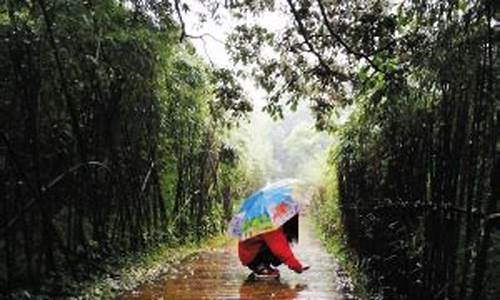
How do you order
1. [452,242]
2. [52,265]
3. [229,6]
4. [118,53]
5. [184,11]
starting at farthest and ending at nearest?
[229,6], [184,11], [118,53], [52,265], [452,242]

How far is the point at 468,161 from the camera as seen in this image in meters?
4.24

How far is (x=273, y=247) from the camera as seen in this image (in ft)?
30.8

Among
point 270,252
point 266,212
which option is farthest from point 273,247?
point 266,212

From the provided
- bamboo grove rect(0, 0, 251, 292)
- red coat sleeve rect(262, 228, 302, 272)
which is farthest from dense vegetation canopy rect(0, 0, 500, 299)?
red coat sleeve rect(262, 228, 302, 272)

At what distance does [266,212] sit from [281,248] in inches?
20.4

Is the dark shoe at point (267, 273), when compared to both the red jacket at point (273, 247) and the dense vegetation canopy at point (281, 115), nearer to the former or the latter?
the red jacket at point (273, 247)

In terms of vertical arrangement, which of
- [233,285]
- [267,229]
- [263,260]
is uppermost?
[267,229]

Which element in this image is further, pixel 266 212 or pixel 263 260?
pixel 263 260

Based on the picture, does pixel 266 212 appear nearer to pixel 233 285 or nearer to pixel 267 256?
pixel 267 256

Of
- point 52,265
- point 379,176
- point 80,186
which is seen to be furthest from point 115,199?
point 379,176

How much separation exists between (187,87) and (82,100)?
17.1ft

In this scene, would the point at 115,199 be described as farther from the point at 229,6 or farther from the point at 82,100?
the point at 229,6

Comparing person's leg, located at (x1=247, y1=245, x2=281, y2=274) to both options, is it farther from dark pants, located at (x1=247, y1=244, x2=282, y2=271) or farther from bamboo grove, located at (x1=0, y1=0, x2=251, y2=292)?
bamboo grove, located at (x1=0, y1=0, x2=251, y2=292)

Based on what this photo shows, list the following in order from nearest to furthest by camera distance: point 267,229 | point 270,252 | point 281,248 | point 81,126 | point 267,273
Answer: point 81,126, point 267,229, point 281,248, point 267,273, point 270,252
